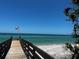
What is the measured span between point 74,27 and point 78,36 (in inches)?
26.3

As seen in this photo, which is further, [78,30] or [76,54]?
[78,30]

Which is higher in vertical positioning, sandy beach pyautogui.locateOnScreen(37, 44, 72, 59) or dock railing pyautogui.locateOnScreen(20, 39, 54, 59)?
dock railing pyautogui.locateOnScreen(20, 39, 54, 59)

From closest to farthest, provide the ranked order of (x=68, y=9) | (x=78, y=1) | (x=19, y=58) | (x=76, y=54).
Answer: (x=76, y=54), (x=78, y=1), (x=68, y=9), (x=19, y=58)

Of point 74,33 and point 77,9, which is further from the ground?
point 77,9

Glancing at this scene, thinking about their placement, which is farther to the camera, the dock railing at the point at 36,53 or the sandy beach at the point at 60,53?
the sandy beach at the point at 60,53

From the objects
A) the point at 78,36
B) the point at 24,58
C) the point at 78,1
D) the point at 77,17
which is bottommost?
the point at 24,58

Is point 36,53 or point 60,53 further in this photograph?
point 60,53

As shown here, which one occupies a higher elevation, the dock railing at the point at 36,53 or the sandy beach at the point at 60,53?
the dock railing at the point at 36,53

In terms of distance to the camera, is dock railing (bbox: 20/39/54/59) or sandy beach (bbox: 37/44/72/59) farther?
sandy beach (bbox: 37/44/72/59)

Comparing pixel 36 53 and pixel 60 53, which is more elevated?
pixel 36 53

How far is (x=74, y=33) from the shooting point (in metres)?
10.6

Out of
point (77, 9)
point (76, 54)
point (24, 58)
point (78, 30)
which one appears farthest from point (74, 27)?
point (24, 58)

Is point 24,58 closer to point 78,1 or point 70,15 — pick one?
point 70,15

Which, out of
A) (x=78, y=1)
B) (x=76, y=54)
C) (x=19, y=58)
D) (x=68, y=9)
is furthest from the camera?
(x=19, y=58)
